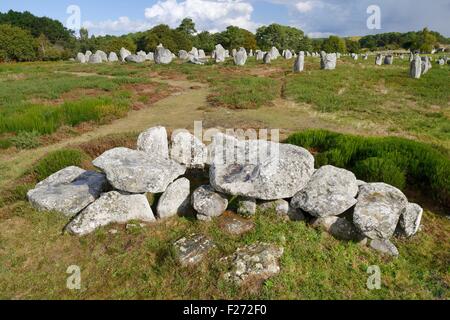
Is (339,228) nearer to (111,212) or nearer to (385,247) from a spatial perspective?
(385,247)

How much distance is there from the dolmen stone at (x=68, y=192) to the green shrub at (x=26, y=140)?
4.96 meters

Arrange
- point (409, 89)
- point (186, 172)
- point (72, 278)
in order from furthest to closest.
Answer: point (409, 89) → point (186, 172) → point (72, 278)

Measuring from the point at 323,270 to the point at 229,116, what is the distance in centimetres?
1093

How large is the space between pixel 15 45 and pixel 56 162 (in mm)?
65655

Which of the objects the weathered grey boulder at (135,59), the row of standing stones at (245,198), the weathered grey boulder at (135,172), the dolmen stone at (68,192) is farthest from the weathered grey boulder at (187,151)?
the weathered grey boulder at (135,59)

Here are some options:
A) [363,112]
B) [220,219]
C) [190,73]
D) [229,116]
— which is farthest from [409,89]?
[220,219]

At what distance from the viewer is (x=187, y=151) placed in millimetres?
7883

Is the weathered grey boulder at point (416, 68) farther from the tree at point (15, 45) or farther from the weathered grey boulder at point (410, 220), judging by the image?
the tree at point (15, 45)

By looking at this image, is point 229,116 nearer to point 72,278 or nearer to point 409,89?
point 72,278

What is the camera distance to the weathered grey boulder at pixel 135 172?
256 inches

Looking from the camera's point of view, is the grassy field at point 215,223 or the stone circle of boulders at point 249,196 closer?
the grassy field at point 215,223

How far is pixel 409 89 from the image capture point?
21.1 metres
